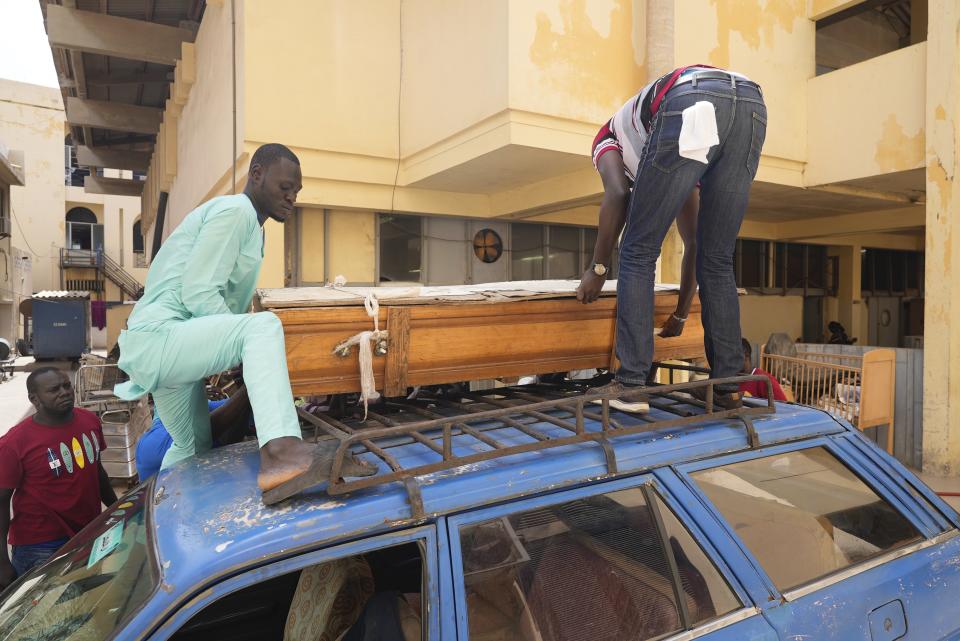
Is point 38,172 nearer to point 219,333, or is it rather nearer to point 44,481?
point 44,481

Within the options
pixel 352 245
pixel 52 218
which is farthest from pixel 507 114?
pixel 52 218

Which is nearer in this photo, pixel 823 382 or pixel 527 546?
pixel 527 546

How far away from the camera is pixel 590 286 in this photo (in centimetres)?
237

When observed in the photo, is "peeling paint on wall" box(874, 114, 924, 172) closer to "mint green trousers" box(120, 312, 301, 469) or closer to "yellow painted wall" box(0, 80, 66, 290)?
"mint green trousers" box(120, 312, 301, 469)

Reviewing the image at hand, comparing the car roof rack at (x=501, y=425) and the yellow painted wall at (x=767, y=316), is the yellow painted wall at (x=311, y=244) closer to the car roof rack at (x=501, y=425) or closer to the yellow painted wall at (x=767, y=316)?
the car roof rack at (x=501, y=425)

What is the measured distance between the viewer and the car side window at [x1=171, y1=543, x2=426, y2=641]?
175 centimetres

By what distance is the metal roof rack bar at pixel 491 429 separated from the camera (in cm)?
148

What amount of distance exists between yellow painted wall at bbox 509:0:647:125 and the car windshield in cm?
553

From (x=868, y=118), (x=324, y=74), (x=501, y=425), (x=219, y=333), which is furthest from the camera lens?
(x=868, y=118)

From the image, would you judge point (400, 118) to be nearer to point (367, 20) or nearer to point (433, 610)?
point (367, 20)

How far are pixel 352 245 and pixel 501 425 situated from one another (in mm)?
6925

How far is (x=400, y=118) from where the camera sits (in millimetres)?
8391

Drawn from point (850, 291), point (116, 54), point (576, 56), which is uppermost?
point (116, 54)

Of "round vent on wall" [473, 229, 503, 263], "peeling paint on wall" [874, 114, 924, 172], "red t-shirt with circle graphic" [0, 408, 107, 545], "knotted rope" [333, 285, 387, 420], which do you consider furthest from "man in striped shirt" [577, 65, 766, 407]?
"round vent on wall" [473, 229, 503, 263]
